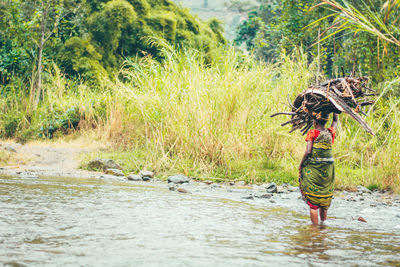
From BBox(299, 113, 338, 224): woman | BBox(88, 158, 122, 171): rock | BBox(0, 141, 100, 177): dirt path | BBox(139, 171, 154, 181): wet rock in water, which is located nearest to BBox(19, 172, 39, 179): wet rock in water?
BBox(0, 141, 100, 177): dirt path

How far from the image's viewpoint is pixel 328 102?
14.9 ft

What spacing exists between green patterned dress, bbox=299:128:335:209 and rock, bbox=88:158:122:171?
4785mm

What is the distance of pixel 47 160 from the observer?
9.34m

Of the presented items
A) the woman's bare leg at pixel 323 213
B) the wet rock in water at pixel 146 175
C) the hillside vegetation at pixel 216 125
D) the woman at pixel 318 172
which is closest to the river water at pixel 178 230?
the woman's bare leg at pixel 323 213

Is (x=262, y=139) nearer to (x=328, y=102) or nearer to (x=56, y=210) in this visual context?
(x=328, y=102)

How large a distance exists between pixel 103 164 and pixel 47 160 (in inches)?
61.3

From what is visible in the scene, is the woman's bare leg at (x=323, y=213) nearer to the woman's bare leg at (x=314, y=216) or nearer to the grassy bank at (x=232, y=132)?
the woman's bare leg at (x=314, y=216)

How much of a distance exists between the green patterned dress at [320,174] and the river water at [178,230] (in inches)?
11.9

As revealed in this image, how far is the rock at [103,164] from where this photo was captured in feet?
28.0

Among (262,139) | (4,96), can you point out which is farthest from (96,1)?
(262,139)

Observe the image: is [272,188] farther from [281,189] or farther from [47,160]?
[47,160]

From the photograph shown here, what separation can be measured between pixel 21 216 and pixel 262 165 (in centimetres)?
483

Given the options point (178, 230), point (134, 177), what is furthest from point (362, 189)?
point (178, 230)

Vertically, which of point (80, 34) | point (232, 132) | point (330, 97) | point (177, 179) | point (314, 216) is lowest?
point (177, 179)
